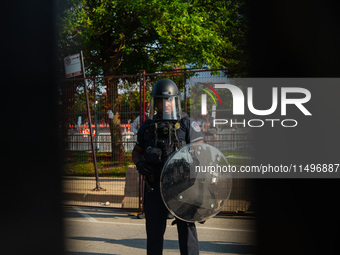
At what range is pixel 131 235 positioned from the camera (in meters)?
5.65

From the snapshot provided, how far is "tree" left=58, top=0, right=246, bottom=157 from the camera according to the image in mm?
11391

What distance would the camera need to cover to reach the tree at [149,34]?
11.4m

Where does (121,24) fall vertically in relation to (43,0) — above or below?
above

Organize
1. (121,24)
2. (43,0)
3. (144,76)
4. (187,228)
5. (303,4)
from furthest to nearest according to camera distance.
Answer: (121,24) → (144,76) → (187,228) → (303,4) → (43,0)

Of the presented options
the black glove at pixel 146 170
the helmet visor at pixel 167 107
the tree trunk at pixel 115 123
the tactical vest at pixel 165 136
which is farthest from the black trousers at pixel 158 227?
the tree trunk at pixel 115 123

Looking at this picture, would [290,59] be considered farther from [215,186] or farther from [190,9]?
[190,9]

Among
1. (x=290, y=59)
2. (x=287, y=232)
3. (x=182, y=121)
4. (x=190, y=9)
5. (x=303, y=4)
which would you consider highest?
(x=190, y=9)

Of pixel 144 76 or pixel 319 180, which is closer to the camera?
pixel 319 180

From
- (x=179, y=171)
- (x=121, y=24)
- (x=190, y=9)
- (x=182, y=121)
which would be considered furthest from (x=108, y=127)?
(x=190, y=9)

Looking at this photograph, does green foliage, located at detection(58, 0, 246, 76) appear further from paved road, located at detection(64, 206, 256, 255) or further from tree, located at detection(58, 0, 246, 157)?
paved road, located at detection(64, 206, 256, 255)

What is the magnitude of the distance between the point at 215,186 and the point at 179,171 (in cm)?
27

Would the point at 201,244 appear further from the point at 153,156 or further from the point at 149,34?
the point at 149,34

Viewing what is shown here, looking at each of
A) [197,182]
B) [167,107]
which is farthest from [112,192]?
[197,182]

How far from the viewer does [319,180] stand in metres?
1.64
